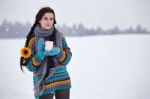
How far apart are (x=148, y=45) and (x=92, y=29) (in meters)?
0.95

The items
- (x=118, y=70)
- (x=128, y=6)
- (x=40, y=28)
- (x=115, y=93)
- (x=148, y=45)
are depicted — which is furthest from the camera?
(x=128, y=6)

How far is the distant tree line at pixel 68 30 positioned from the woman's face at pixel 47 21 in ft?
9.27

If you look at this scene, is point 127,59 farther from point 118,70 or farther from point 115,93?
point 115,93

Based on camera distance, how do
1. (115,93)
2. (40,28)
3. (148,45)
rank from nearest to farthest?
1. (40,28)
2. (115,93)
3. (148,45)

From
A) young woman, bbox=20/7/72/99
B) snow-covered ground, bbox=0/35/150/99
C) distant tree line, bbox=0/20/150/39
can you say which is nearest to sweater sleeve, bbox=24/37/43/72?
young woman, bbox=20/7/72/99

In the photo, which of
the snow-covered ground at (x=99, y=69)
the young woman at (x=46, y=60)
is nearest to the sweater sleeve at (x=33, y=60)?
the young woman at (x=46, y=60)

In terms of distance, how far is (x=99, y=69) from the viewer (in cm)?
398

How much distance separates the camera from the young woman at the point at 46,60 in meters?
1.73

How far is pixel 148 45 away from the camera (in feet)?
13.7

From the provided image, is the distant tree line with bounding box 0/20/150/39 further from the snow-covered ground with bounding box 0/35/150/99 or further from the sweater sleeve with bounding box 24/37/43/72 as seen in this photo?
the sweater sleeve with bounding box 24/37/43/72

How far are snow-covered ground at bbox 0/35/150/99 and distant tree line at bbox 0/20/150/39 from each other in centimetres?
9

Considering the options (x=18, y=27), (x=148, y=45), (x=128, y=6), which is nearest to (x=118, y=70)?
(x=148, y=45)

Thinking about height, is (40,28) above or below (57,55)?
above

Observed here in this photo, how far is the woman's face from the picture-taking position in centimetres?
173
